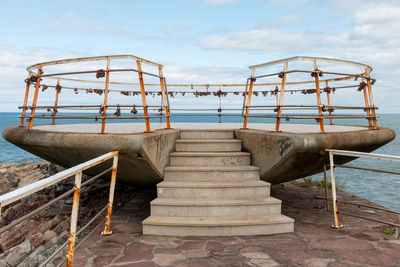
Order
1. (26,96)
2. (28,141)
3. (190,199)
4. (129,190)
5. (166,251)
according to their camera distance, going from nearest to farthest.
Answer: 1. (166,251)
2. (190,199)
3. (28,141)
4. (26,96)
5. (129,190)

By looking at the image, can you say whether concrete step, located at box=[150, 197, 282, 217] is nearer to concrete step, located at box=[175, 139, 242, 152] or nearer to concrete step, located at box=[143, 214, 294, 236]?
concrete step, located at box=[143, 214, 294, 236]

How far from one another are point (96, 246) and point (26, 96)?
3.20m

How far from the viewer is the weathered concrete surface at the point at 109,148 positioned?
4391mm

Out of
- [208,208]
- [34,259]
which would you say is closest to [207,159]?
[208,208]

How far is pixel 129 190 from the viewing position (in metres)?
7.66

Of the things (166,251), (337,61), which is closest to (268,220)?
(166,251)

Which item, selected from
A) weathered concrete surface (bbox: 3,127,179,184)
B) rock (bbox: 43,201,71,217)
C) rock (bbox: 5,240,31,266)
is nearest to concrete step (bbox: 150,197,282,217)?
weathered concrete surface (bbox: 3,127,179,184)

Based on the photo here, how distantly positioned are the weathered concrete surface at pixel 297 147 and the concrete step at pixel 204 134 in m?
0.60

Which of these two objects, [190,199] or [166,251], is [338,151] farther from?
[166,251]

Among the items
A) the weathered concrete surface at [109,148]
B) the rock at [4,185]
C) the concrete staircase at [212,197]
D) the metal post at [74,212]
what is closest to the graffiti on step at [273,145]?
the concrete staircase at [212,197]

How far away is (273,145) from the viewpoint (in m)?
5.01

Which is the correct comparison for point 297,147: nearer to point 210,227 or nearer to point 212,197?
point 212,197

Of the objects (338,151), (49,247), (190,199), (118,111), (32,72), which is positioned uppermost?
(32,72)

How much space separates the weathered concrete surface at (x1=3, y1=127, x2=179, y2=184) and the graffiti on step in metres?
1.70
